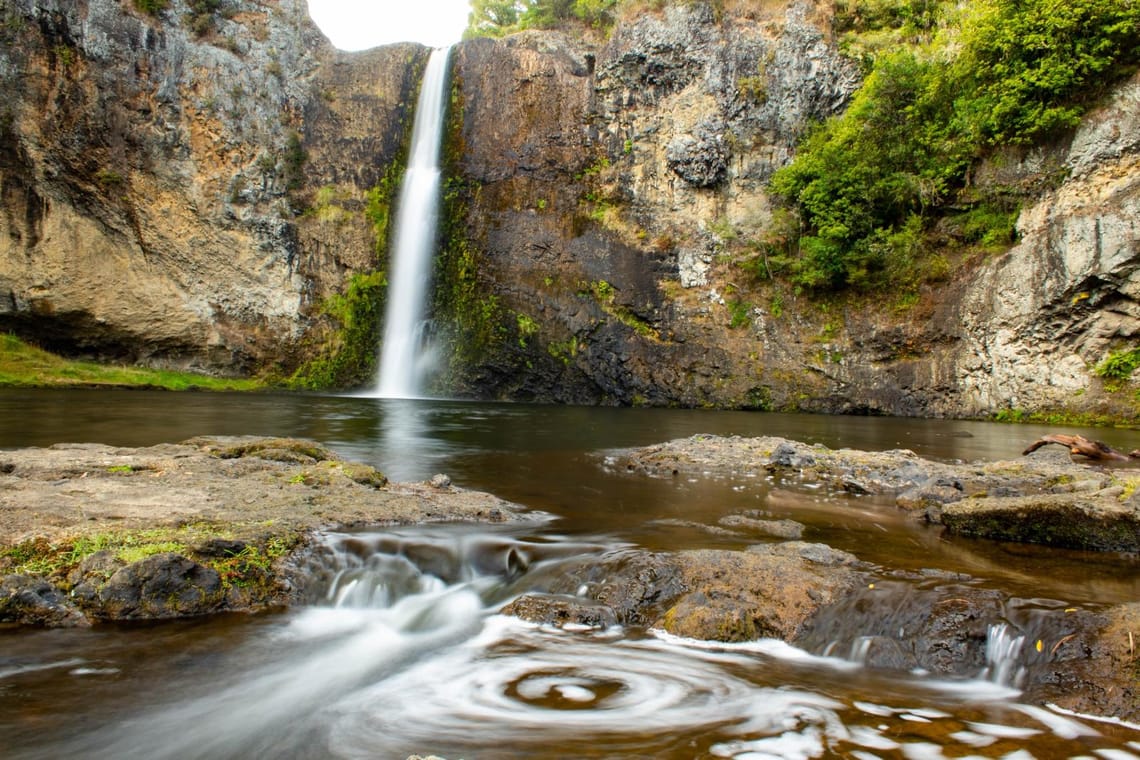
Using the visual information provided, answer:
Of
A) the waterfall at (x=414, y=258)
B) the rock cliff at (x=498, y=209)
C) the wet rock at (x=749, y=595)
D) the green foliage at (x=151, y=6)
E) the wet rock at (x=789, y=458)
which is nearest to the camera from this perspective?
the wet rock at (x=749, y=595)

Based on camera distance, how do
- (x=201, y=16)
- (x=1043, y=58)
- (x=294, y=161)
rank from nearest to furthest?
(x=1043, y=58), (x=201, y=16), (x=294, y=161)

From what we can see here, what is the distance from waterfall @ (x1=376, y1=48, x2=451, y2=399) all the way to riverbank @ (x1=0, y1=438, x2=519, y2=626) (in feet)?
65.4

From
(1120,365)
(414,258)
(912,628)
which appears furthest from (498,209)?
(912,628)

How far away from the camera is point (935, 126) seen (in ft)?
77.7

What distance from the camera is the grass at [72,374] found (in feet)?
79.4

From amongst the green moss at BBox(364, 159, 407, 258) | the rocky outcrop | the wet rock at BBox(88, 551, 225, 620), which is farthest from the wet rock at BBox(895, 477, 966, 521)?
the green moss at BBox(364, 159, 407, 258)

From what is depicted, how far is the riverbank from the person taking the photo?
4.11m

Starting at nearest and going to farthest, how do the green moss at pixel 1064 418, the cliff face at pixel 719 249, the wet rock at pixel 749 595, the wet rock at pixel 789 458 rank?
the wet rock at pixel 749 595 < the wet rock at pixel 789 458 < the green moss at pixel 1064 418 < the cliff face at pixel 719 249

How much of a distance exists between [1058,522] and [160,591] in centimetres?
695

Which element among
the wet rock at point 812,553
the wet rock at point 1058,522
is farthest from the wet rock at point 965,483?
the wet rock at point 812,553

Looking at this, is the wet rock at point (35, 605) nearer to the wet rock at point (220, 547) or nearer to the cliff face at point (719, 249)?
the wet rock at point (220, 547)

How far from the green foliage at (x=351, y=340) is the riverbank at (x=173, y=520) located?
68.9 feet

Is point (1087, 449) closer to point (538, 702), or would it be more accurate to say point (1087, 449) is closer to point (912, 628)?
point (912, 628)

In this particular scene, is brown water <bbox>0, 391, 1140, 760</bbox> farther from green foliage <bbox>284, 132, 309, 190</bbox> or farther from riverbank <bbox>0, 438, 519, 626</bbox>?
green foliage <bbox>284, 132, 309, 190</bbox>
